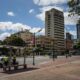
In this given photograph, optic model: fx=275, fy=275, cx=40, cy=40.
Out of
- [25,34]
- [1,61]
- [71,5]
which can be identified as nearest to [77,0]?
[71,5]

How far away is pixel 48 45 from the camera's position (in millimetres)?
158375

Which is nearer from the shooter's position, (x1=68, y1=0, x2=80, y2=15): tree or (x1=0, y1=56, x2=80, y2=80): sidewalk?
(x1=68, y1=0, x2=80, y2=15): tree

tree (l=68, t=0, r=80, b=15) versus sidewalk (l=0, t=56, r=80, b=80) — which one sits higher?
tree (l=68, t=0, r=80, b=15)

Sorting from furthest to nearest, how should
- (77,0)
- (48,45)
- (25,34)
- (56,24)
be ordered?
1. (48,45)
2. (25,34)
3. (56,24)
4. (77,0)

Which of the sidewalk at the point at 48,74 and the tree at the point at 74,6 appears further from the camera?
the sidewalk at the point at 48,74

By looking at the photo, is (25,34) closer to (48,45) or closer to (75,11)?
(48,45)

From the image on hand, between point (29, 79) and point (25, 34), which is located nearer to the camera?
point (29, 79)

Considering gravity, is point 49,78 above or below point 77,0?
below

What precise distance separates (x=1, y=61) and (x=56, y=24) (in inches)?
3005

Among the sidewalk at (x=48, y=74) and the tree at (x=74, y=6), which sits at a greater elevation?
the tree at (x=74, y=6)

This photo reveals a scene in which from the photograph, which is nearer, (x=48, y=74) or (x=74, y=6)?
(x=74, y=6)

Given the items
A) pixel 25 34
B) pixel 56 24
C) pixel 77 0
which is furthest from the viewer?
pixel 25 34

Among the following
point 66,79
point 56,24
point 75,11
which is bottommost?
point 66,79

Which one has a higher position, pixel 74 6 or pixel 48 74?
pixel 74 6
